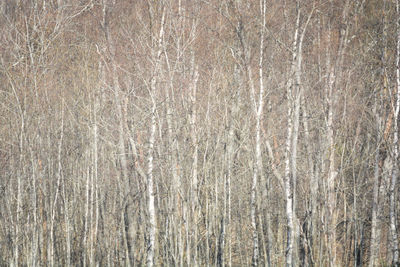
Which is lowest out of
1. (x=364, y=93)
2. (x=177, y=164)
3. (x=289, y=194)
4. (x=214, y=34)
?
(x=289, y=194)

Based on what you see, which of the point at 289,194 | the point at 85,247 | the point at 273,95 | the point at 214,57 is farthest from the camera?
the point at 273,95

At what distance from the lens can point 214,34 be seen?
432 inches

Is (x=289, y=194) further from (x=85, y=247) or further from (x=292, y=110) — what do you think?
(x=85, y=247)

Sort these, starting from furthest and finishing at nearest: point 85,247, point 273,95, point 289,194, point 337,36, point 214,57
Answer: point 273,95
point 214,57
point 337,36
point 85,247
point 289,194

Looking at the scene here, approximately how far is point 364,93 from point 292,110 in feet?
10.6

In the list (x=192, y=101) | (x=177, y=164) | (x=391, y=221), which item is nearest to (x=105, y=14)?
(x=192, y=101)

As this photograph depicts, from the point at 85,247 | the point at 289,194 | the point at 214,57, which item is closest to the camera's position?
the point at 289,194

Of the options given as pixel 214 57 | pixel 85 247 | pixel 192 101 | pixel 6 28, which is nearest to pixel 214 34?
pixel 214 57

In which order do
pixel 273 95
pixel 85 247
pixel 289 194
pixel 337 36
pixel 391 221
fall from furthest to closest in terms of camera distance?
pixel 273 95
pixel 337 36
pixel 85 247
pixel 391 221
pixel 289 194

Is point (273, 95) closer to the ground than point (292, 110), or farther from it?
farther from it

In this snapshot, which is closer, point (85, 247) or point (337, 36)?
point (85, 247)

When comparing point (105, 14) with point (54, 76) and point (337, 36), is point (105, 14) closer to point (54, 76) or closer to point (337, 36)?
point (54, 76)

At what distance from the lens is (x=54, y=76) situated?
438 inches

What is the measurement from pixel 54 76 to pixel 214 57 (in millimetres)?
4066
